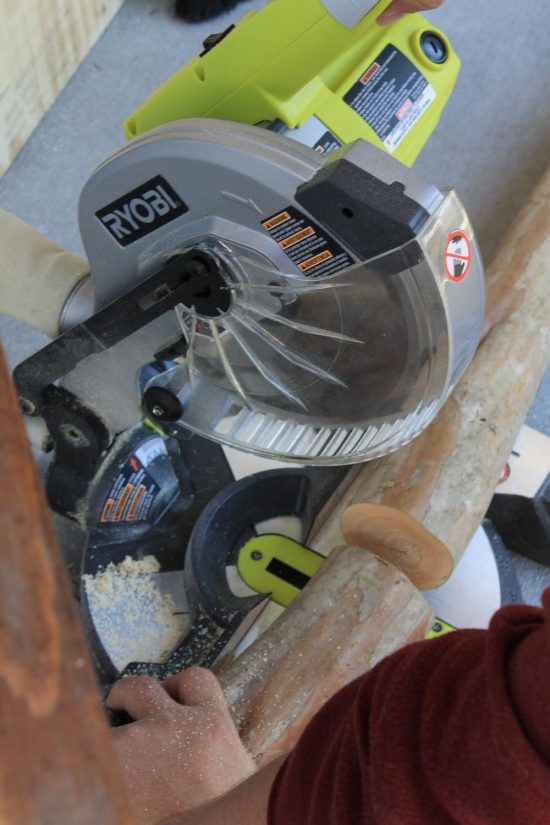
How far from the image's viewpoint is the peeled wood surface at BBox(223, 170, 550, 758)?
1.10 meters

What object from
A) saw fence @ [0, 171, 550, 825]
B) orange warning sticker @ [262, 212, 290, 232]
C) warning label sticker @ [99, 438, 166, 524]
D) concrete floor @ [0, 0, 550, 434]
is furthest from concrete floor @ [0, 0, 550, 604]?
orange warning sticker @ [262, 212, 290, 232]

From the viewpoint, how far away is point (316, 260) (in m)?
0.85

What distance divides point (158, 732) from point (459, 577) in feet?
2.36

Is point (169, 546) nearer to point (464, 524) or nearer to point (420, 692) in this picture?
point (464, 524)

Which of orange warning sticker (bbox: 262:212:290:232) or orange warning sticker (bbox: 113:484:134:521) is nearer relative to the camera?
orange warning sticker (bbox: 262:212:290:232)

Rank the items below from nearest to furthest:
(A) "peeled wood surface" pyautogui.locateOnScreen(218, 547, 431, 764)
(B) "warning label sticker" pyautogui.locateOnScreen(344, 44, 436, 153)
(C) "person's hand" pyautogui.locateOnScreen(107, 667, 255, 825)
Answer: (C) "person's hand" pyautogui.locateOnScreen(107, 667, 255, 825), (A) "peeled wood surface" pyautogui.locateOnScreen(218, 547, 431, 764), (B) "warning label sticker" pyautogui.locateOnScreen(344, 44, 436, 153)

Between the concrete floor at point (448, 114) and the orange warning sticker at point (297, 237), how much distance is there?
1.03 meters

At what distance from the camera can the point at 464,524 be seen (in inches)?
51.6

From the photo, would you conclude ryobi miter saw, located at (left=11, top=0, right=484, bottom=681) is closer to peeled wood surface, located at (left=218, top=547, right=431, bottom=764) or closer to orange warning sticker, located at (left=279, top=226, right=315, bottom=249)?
orange warning sticker, located at (left=279, top=226, right=315, bottom=249)

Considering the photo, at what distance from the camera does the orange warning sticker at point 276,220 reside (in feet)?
2.72

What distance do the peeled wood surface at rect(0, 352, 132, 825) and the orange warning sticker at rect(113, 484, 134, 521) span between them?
3.49 ft

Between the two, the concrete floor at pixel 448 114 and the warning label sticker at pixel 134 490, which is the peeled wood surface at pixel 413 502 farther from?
the concrete floor at pixel 448 114

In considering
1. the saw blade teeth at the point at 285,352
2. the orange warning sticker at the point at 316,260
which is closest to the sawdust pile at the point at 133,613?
the saw blade teeth at the point at 285,352

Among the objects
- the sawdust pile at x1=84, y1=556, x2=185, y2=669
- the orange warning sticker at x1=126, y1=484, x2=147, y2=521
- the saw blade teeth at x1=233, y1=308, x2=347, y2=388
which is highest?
the saw blade teeth at x1=233, y1=308, x2=347, y2=388
